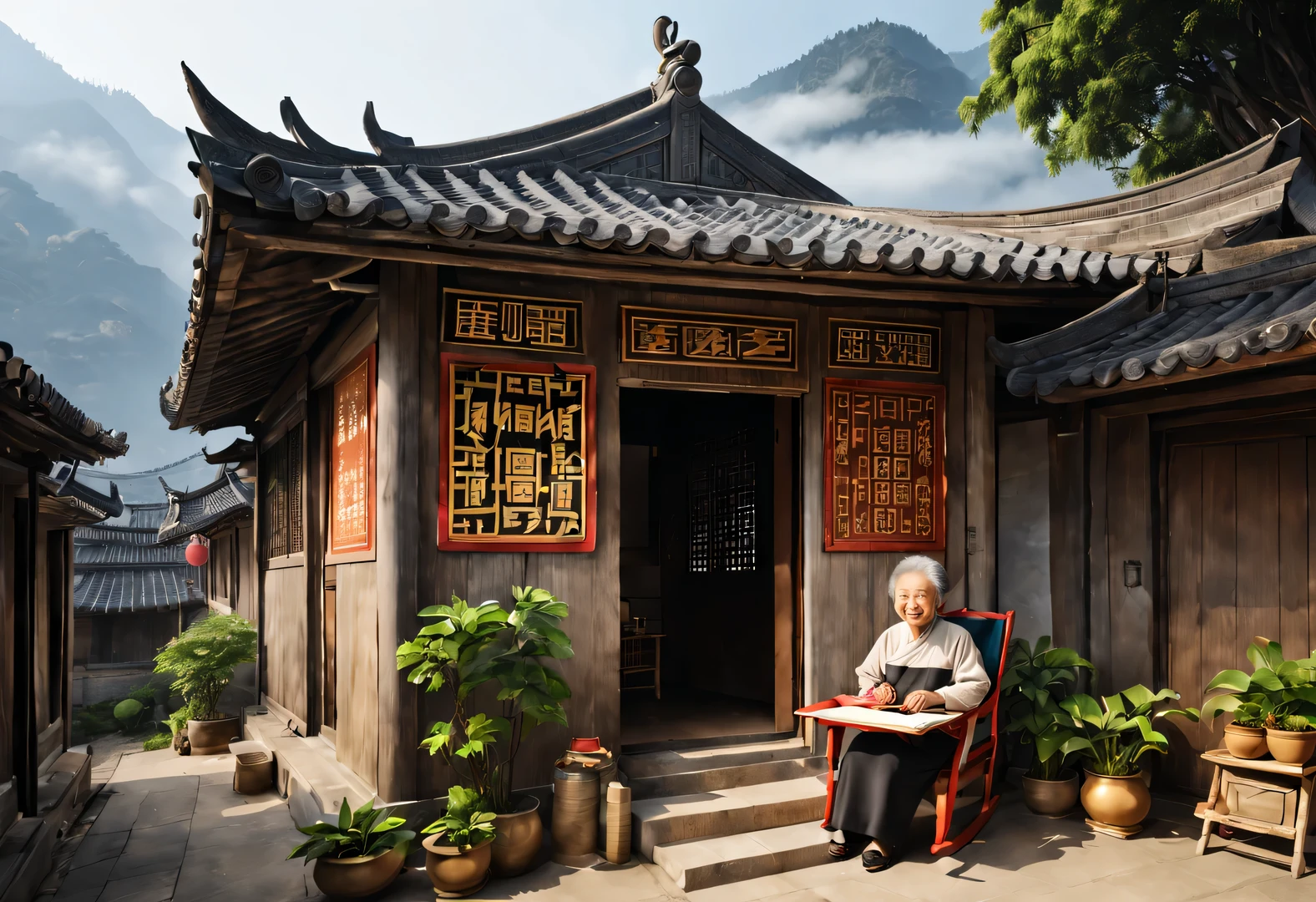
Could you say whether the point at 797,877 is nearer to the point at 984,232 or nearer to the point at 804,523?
the point at 804,523

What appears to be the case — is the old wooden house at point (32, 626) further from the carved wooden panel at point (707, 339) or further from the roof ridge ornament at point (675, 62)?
the roof ridge ornament at point (675, 62)

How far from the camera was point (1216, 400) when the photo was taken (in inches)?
221

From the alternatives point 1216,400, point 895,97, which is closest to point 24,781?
point 1216,400

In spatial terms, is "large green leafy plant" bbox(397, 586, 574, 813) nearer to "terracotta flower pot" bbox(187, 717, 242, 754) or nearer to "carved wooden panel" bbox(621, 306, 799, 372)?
"carved wooden panel" bbox(621, 306, 799, 372)

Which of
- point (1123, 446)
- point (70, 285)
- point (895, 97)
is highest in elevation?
point (895, 97)

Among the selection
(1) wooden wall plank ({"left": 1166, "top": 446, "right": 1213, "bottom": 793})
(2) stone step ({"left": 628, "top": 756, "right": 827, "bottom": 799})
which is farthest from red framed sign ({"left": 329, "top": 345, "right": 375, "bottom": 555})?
(1) wooden wall plank ({"left": 1166, "top": 446, "right": 1213, "bottom": 793})

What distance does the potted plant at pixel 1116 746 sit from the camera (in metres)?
5.36

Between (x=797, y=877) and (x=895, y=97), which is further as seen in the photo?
(x=895, y=97)

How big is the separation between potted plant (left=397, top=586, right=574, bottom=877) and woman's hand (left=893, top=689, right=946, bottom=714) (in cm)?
194

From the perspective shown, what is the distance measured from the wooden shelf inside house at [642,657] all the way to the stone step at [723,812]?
9.71ft

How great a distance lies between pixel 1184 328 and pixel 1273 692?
7.56 ft

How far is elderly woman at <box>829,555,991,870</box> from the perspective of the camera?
5.00m

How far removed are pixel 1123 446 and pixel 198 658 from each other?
10456 millimetres

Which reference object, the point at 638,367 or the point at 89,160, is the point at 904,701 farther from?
the point at 89,160
